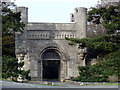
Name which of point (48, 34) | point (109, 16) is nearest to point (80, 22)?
point (48, 34)

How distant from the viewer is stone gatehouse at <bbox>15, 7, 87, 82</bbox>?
25.6 m

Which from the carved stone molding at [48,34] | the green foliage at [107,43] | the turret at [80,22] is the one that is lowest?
the green foliage at [107,43]

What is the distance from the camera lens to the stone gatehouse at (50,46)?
25.6m

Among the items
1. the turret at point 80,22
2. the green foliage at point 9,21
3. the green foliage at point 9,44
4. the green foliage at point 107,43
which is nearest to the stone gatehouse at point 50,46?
the turret at point 80,22

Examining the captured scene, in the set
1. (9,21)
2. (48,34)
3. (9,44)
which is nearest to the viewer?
(9,21)

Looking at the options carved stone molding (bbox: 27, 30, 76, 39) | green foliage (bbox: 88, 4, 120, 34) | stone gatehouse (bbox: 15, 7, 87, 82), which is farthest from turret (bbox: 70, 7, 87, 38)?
green foliage (bbox: 88, 4, 120, 34)

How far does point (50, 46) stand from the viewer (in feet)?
84.6

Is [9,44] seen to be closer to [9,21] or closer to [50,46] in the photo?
[50,46]

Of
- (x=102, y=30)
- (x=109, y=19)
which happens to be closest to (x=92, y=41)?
(x=109, y=19)

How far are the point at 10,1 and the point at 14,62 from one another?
720cm

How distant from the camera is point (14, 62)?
63.9ft

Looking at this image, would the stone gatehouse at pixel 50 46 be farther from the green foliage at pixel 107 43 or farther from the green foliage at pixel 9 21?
the green foliage at pixel 107 43

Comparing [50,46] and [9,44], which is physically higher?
[9,44]

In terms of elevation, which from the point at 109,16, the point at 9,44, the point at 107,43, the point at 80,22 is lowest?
the point at 107,43
